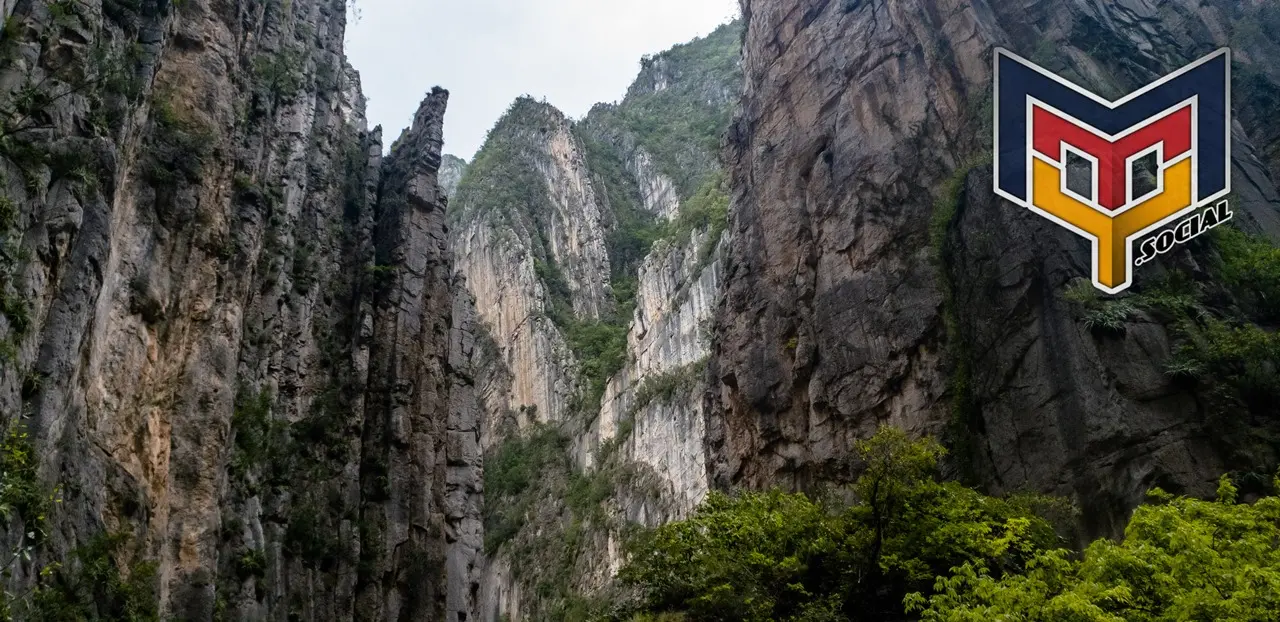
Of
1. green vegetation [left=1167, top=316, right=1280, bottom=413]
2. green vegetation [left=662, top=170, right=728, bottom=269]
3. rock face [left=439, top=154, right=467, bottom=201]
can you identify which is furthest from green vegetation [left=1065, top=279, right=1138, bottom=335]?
rock face [left=439, top=154, right=467, bottom=201]

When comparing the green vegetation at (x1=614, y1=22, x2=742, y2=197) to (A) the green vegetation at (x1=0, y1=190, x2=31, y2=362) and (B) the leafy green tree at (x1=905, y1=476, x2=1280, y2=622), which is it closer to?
(B) the leafy green tree at (x1=905, y1=476, x2=1280, y2=622)

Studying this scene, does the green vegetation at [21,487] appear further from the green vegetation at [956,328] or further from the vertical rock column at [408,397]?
the green vegetation at [956,328]

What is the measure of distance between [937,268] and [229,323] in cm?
1922

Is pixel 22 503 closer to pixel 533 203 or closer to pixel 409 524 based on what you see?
pixel 409 524

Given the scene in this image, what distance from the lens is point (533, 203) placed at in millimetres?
96000

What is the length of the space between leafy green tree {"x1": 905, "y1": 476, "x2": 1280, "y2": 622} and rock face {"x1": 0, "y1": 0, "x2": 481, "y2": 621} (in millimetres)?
14610

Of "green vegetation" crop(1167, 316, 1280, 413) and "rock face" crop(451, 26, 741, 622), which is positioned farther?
"rock face" crop(451, 26, 741, 622)

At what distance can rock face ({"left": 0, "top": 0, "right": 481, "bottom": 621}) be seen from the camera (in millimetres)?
16750

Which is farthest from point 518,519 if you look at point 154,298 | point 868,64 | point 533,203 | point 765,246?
point 154,298

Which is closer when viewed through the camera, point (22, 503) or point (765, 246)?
point (22, 503)

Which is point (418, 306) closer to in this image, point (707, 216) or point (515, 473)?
point (707, 216)

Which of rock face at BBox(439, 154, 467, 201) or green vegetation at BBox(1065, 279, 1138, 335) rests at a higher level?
rock face at BBox(439, 154, 467, 201)

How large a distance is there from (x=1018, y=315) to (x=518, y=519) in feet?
176

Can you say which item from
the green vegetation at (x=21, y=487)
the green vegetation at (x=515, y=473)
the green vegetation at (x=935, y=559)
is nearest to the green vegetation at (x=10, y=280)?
the green vegetation at (x=21, y=487)
